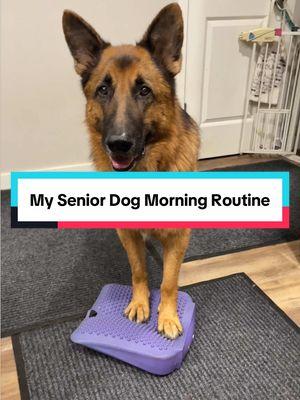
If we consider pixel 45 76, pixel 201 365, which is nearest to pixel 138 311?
pixel 201 365

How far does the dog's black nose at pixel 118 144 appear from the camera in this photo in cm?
122

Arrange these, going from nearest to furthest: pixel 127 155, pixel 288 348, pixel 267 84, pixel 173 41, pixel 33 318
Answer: pixel 127 155 < pixel 173 41 < pixel 288 348 < pixel 33 318 < pixel 267 84

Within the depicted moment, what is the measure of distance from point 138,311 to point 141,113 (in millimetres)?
802

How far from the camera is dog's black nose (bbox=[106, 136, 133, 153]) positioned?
48.1 inches

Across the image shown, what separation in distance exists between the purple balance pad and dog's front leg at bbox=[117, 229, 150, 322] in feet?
0.11

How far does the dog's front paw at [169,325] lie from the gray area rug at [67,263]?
37 cm

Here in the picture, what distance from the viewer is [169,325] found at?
4.76ft

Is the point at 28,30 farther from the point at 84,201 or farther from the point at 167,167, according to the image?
the point at 84,201

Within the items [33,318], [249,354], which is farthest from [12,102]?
[249,354]

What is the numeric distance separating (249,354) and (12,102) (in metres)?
2.27

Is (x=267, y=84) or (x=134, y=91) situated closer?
(x=134, y=91)

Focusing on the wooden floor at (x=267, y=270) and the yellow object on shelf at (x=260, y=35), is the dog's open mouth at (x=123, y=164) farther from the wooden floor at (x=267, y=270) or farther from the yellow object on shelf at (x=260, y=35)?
the yellow object on shelf at (x=260, y=35)

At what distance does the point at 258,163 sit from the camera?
3291 mm

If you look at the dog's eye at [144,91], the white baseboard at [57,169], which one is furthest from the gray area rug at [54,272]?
the dog's eye at [144,91]
